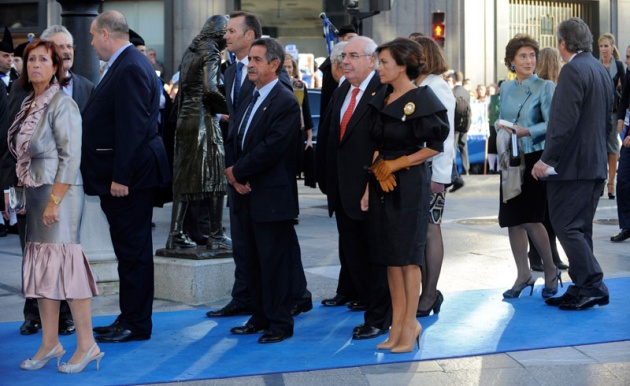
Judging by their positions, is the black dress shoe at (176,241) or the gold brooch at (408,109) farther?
the black dress shoe at (176,241)

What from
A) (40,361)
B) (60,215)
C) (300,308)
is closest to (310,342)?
(300,308)

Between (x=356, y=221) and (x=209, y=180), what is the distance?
5.24 feet

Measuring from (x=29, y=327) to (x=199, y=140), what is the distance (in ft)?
6.64

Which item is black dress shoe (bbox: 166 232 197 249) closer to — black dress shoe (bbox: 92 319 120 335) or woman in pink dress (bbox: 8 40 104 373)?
black dress shoe (bbox: 92 319 120 335)

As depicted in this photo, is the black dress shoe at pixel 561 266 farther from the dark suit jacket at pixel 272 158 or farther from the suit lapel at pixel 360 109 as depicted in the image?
the dark suit jacket at pixel 272 158

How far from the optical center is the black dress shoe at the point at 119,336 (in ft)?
23.4

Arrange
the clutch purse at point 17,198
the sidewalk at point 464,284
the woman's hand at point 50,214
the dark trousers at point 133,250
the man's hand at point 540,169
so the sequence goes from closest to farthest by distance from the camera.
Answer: the sidewalk at point 464,284
the woman's hand at point 50,214
the clutch purse at point 17,198
the dark trousers at point 133,250
the man's hand at point 540,169

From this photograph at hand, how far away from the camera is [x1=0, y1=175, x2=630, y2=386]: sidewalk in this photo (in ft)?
20.1

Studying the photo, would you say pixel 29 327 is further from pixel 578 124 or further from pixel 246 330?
pixel 578 124

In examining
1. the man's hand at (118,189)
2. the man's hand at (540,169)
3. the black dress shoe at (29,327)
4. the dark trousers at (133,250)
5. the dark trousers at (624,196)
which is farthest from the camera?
the dark trousers at (624,196)

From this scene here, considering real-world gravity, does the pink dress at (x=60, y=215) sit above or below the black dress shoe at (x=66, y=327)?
above

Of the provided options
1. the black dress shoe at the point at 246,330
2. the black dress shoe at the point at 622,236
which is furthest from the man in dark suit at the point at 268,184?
the black dress shoe at the point at 622,236

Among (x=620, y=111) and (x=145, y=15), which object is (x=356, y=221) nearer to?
(x=620, y=111)

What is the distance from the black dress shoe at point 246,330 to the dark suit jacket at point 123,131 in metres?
1.16
